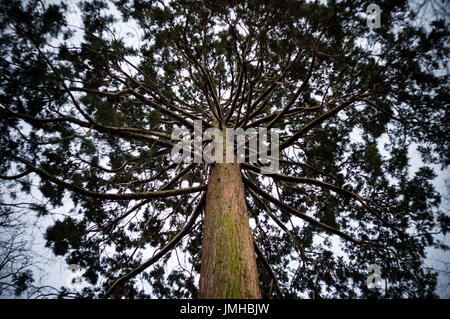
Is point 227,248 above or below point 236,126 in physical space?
below

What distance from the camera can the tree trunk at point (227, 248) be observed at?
1.41 m

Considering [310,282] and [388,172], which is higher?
[388,172]

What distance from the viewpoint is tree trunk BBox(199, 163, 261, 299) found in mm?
1407

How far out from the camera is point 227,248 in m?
1.65

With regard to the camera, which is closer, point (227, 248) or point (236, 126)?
point (227, 248)

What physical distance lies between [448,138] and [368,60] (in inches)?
55.2
